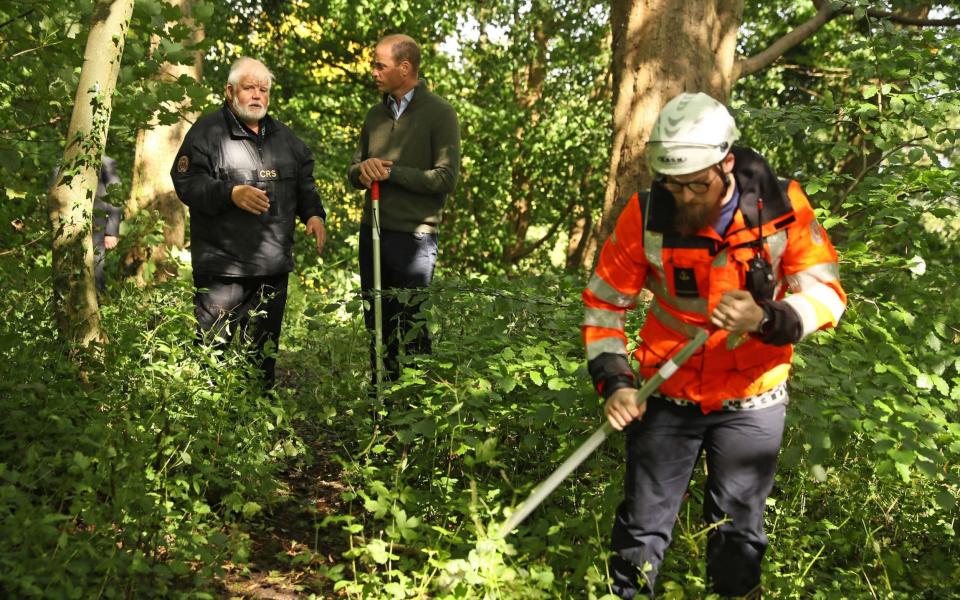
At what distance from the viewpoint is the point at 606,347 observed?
10.1 feet

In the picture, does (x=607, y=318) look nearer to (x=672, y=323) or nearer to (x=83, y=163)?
(x=672, y=323)

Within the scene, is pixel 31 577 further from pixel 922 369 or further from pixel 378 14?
pixel 378 14

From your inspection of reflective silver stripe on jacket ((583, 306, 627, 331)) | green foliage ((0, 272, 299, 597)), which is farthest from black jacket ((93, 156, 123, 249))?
reflective silver stripe on jacket ((583, 306, 627, 331))

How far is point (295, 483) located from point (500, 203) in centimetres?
1108

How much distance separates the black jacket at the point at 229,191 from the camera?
4844mm

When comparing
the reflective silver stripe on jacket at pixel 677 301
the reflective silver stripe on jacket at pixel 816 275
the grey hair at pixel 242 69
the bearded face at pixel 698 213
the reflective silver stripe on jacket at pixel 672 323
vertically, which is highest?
the grey hair at pixel 242 69

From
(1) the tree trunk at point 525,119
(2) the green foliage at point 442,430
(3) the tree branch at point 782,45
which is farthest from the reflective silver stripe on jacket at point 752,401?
(1) the tree trunk at point 525,119

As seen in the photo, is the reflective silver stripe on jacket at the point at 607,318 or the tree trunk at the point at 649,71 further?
the tree trunk at the point at 649,71

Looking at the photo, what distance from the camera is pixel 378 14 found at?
15383 mm

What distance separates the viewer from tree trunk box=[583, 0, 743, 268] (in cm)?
620

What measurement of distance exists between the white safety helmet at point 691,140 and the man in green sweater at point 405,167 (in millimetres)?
2778

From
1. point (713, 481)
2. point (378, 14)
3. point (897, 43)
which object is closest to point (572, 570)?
point (713, 481)

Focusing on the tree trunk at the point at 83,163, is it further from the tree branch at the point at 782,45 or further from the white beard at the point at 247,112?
the tree branch at the point at 782,45

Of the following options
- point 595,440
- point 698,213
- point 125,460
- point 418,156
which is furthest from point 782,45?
point 125,460
